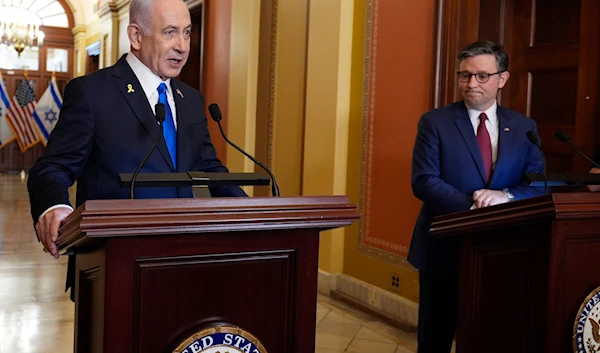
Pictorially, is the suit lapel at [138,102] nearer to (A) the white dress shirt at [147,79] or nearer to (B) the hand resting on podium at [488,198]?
(A) the white dress shirt at [147,79]

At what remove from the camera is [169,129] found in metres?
2.21

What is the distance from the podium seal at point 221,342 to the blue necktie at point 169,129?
730 millimetres

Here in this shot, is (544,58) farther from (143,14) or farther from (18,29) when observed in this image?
(18,29)

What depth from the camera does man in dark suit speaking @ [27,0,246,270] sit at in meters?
2.04

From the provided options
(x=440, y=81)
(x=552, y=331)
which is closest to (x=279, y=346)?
(x=552, y=331)

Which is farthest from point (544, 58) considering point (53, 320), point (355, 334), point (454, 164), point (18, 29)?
point (18, 29)

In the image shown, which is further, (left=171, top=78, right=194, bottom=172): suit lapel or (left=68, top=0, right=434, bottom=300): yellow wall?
(left=68, top=0, right=434, bottom=300): yellow wall

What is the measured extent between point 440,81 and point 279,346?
2949mm

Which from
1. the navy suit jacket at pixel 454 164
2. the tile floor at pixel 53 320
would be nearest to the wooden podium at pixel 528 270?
the navy suit jacket at pixel 454 164

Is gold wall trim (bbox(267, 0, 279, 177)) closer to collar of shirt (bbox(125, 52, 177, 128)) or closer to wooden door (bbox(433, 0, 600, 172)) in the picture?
wooden door (bbox(433, 0, 600, 172))

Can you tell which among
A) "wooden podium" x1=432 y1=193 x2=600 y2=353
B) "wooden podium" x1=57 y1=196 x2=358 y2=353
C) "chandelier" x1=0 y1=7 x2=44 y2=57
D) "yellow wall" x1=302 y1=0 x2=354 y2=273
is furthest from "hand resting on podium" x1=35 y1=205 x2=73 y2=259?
"chandelier" x1=0 y1=7 x2=44 y2=57

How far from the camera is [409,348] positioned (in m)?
4.09

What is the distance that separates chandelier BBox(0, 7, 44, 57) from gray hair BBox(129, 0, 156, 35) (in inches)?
555

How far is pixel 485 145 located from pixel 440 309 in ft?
2.38
